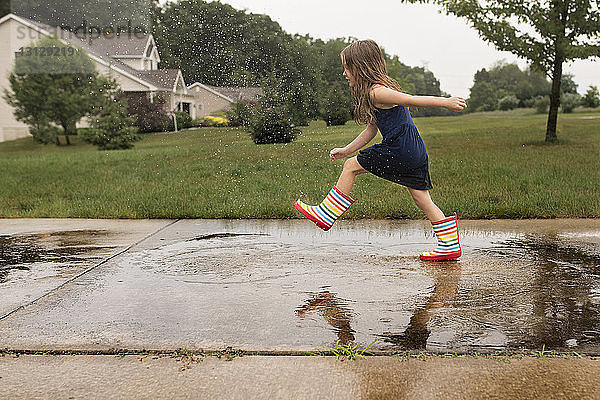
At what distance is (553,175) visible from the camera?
8.02m

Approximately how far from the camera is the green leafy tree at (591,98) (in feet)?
92.4

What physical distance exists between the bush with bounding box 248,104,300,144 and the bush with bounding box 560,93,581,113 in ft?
61.6

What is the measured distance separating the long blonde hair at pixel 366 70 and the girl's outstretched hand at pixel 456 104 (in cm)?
42

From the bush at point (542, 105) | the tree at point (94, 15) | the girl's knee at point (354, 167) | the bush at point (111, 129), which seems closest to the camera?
the girl's knee at point (354, 167)

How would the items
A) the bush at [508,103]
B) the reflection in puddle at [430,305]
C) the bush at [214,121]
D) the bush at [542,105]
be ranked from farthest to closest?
the bush at [508,103] < the bush at [542,105] < the bush at [214,121] < the reflection in puddle at [430,305]

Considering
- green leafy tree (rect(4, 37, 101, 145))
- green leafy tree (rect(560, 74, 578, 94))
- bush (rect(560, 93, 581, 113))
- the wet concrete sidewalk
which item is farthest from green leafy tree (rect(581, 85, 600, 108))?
the wet concrete sidewalk

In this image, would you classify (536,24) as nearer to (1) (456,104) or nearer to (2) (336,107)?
(2) (336,107)

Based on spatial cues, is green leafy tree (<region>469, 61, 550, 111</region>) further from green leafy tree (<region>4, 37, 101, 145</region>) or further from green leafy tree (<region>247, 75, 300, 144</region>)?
green leafy tree (<region>4, 37, 101, 145</region>)

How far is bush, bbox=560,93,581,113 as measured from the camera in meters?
29.0

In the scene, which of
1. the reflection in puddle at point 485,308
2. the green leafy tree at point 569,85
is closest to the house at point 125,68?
the reflection in puddle at point 485,308

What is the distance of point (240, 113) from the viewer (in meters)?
16.4

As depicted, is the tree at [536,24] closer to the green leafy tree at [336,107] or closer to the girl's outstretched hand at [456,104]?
the green leafy tree at [336,107]

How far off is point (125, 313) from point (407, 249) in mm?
2002

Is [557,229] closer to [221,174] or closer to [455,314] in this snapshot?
[455,314]
